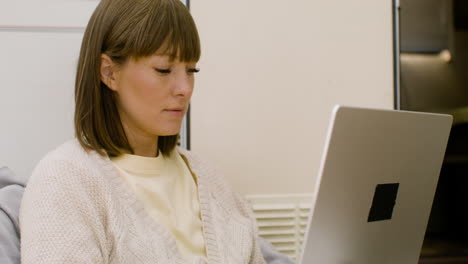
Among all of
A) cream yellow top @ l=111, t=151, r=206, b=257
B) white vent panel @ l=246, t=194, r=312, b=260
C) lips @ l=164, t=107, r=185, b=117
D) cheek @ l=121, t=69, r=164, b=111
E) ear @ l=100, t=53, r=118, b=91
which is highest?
ear @ l=100, t=53, r=118, b=91

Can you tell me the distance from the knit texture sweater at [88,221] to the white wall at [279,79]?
1.96 ft

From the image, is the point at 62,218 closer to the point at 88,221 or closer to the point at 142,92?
the point at 88,221

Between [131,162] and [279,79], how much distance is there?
83cm

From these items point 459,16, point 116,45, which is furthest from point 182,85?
point 459,16

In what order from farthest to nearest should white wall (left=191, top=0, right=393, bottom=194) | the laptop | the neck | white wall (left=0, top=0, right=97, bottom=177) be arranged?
white wall (left=191, top=0, right=393, bottom=194) < white wall (left=0, top=0, right=97, bottom=177) < the neck < the laptop

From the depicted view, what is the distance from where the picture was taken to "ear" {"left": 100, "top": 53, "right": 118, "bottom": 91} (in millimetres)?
1140

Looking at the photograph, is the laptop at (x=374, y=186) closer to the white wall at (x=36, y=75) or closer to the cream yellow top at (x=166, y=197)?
the cream yellow top at (x=166, y=197)

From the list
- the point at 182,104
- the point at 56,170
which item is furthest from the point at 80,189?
the point at 182,104

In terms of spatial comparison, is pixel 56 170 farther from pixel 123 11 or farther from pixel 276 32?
pixel 276 32

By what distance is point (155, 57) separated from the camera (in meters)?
1.11

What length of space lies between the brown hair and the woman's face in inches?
0.9

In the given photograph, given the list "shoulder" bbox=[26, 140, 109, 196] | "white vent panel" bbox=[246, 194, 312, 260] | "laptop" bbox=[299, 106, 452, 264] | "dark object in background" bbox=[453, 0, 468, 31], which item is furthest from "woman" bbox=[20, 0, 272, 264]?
"dark object in background" bbox=[453, 0, 468, 31]

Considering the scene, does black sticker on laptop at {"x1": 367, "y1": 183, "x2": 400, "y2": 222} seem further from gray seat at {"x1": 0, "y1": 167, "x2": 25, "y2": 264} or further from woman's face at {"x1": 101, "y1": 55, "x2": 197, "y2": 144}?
gray seat at {"x1": 0, "y1": 167, "x2": 25, "y2": 264}

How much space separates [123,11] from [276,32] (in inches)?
32.0
